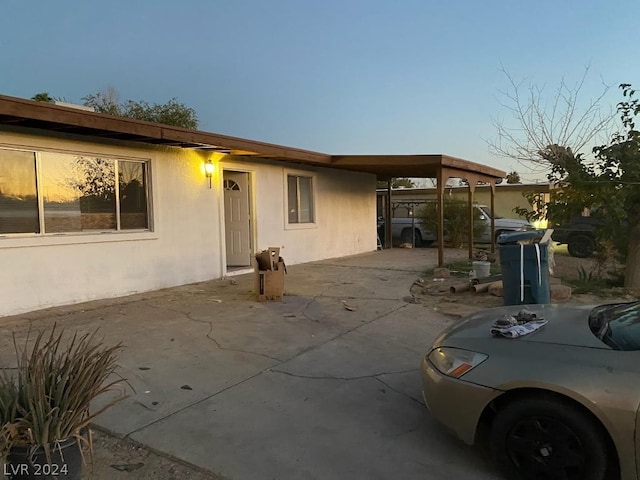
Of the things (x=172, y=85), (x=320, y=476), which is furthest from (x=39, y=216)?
(x=172, y=85)

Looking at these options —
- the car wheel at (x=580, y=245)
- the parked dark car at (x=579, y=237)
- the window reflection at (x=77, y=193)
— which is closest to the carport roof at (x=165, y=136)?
the window reflection at (x=77, y=193)

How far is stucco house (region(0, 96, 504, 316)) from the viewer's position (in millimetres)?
6762

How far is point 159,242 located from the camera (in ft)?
28.9

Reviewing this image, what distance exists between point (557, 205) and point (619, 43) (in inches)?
163

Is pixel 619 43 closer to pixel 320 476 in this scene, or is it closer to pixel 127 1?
pixel 320 476

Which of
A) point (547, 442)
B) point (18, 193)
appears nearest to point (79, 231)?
point (18, 193)

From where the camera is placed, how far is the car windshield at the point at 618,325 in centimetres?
260

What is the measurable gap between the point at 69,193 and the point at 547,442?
24.5 feet

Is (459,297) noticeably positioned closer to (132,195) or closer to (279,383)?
(279,383)

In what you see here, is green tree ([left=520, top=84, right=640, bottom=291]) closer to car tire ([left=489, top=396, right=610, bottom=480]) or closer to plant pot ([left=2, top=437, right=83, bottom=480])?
car tire ([left=489, top=396, right=610, bottom=480])

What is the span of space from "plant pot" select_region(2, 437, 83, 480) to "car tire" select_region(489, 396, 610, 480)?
7.76 ft

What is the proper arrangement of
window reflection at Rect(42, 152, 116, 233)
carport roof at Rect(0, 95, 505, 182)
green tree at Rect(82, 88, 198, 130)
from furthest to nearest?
green tree at Rect(82, 88, 198, 130), window reflection at Rect(42, 152, 116, 233), carport roof at Rect(0, 95, 505, 182)

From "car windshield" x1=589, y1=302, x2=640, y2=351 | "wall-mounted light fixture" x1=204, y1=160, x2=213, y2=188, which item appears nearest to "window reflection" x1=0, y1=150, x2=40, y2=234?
"wall-mounted light fixture" x1=204, y1=160, x2=213, y2=188

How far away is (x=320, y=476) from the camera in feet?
9.06
